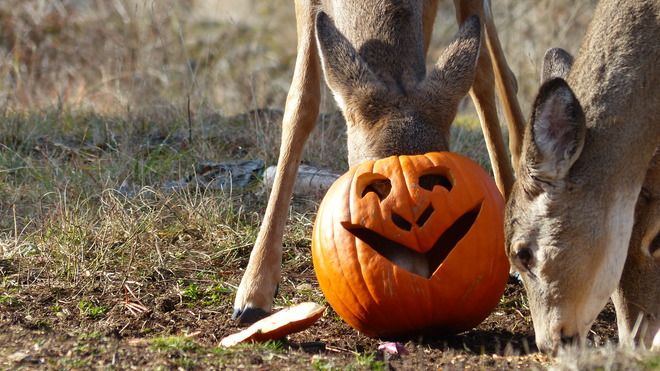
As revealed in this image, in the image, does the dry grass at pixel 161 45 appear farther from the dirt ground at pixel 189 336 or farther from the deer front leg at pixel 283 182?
the dirt ground at pixel 189 336

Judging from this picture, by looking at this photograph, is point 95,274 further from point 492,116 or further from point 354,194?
point 492,116

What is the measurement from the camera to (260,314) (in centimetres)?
644

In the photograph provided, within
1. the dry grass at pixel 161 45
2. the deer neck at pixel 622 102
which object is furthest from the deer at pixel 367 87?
the dry grass at pixel 161 45

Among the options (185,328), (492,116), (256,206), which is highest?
(492,116)

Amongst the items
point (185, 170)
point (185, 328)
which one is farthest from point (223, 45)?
point (185, 328)

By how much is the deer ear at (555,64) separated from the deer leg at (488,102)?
186 cm

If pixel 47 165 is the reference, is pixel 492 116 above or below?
above

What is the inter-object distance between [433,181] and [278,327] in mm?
1030

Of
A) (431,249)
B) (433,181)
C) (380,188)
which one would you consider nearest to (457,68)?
(433,181)

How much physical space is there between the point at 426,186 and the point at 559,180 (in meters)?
0.73

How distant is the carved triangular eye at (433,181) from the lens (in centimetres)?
587

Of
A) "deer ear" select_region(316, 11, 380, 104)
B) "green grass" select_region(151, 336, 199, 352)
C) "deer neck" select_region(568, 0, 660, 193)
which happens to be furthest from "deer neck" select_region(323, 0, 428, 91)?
"green grass" select_region(151, 336, 199, 352)

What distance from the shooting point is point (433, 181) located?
19.3 feet

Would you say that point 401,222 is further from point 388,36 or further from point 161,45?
point 161,45
